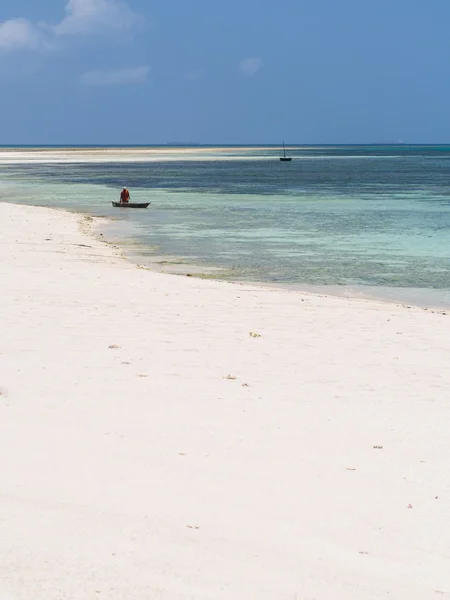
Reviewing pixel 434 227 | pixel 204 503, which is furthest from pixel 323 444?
pixel 434 227

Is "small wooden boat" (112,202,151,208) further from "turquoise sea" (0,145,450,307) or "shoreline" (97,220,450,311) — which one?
"shoreline" (97,220,450,311)

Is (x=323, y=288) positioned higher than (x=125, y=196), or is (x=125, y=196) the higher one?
(x=125, y=196)

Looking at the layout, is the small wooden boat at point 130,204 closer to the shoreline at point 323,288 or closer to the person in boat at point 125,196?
the person in boat at point 125,196

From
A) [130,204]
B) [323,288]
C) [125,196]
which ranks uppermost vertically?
[125,196]

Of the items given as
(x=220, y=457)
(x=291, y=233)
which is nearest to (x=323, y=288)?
(x=291, y=233)

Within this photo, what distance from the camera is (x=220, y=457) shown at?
7.15m

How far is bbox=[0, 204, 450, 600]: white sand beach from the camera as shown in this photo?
16.6ft

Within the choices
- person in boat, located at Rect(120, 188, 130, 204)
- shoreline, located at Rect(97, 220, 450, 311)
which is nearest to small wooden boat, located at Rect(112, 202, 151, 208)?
person in boat, located at Rect(120, 188, 130, 204)

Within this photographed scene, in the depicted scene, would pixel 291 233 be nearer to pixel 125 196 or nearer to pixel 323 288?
pixel 125 196

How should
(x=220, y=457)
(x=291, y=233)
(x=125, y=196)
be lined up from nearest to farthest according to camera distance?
(x=220, y=457) < (x=291, y=233) < (x=125, y=196)

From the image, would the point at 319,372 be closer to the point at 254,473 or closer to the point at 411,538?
the point at 254,473

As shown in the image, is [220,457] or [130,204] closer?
[220,457]

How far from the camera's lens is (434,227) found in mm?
35906

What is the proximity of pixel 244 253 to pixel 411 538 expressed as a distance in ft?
72.4
